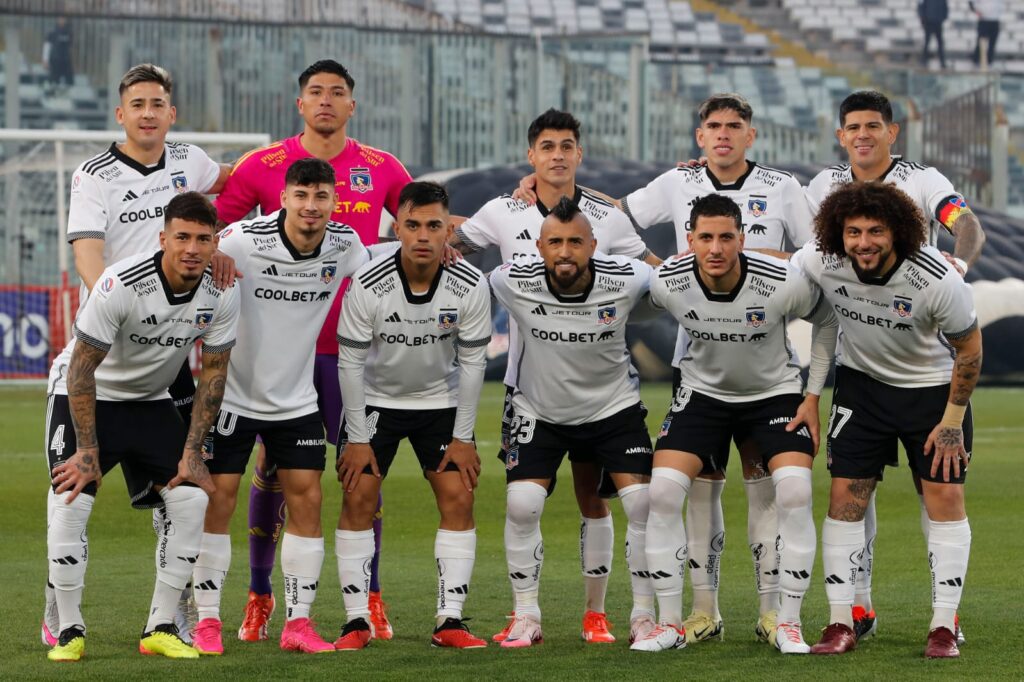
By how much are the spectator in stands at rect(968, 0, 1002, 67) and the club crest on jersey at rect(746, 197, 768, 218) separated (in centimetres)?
2831

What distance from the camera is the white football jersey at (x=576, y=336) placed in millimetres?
6219

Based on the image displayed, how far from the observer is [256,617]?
6.51m

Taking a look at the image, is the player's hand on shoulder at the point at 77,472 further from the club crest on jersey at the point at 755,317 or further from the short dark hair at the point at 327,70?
the club crest on jersey at the point at 755,317

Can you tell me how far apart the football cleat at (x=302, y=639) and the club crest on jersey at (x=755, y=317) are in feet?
6.71

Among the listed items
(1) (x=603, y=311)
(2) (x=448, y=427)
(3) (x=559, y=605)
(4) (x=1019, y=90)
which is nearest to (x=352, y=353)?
(2) (x=448, y=427)

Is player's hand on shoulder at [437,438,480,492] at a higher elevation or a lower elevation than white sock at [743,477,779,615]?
higher

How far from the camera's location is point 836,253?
5918mm

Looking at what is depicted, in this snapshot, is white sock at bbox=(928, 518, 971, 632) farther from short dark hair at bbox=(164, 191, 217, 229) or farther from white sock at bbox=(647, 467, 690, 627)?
short dark hair at bbox=(164, 191, 217, 229)

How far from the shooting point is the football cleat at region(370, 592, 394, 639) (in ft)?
21.3

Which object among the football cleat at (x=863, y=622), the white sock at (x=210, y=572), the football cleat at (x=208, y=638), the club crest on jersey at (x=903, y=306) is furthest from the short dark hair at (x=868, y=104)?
the football cleat at (x=208, y=638)

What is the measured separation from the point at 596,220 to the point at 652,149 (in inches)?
767

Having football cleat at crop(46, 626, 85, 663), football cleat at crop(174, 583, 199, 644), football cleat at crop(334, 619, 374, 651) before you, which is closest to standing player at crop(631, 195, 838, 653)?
football cleat at crop(334, 619, 374, 651)

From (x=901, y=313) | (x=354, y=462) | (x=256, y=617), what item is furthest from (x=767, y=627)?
(x=256, y=617)

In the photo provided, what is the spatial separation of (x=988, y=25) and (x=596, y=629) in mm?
29929
